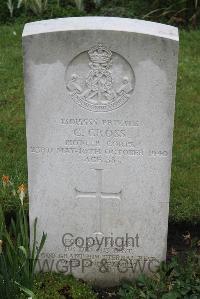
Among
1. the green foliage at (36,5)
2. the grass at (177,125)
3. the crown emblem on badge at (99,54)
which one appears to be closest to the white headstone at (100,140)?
the crown emblem on badge at (99,54)

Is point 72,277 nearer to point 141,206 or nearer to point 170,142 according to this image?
point 141,206

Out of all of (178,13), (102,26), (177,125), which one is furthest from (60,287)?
(178,13)

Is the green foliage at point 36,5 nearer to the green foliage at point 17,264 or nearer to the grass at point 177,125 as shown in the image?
the grass at point 177,125

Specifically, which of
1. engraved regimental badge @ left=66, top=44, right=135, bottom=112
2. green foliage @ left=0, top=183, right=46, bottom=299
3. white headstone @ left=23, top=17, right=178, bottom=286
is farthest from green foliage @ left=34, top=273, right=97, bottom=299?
engraved regimental badge @ left=66, top=44, right=135, bottom=112

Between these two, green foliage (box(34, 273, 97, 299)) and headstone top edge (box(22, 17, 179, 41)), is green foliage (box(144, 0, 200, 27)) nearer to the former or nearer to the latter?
headstone top edge (box(22, 17, 179, 41))

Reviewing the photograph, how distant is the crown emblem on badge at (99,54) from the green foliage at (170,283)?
4.59ft

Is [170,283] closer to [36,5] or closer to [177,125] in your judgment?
[177,125]

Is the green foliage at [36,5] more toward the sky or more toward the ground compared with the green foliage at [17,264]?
more toward the sky

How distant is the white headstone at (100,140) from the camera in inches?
143

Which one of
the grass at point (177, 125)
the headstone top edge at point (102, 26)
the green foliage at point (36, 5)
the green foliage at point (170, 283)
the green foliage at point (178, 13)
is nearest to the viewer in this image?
the headstone top edge at point (102, 26)

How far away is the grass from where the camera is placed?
5045 millimetres

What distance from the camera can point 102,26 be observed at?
11.8ft

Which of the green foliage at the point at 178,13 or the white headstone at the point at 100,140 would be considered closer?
the white headstone at the point at 100,140

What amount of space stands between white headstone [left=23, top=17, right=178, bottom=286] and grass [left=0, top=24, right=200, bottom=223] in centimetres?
76
